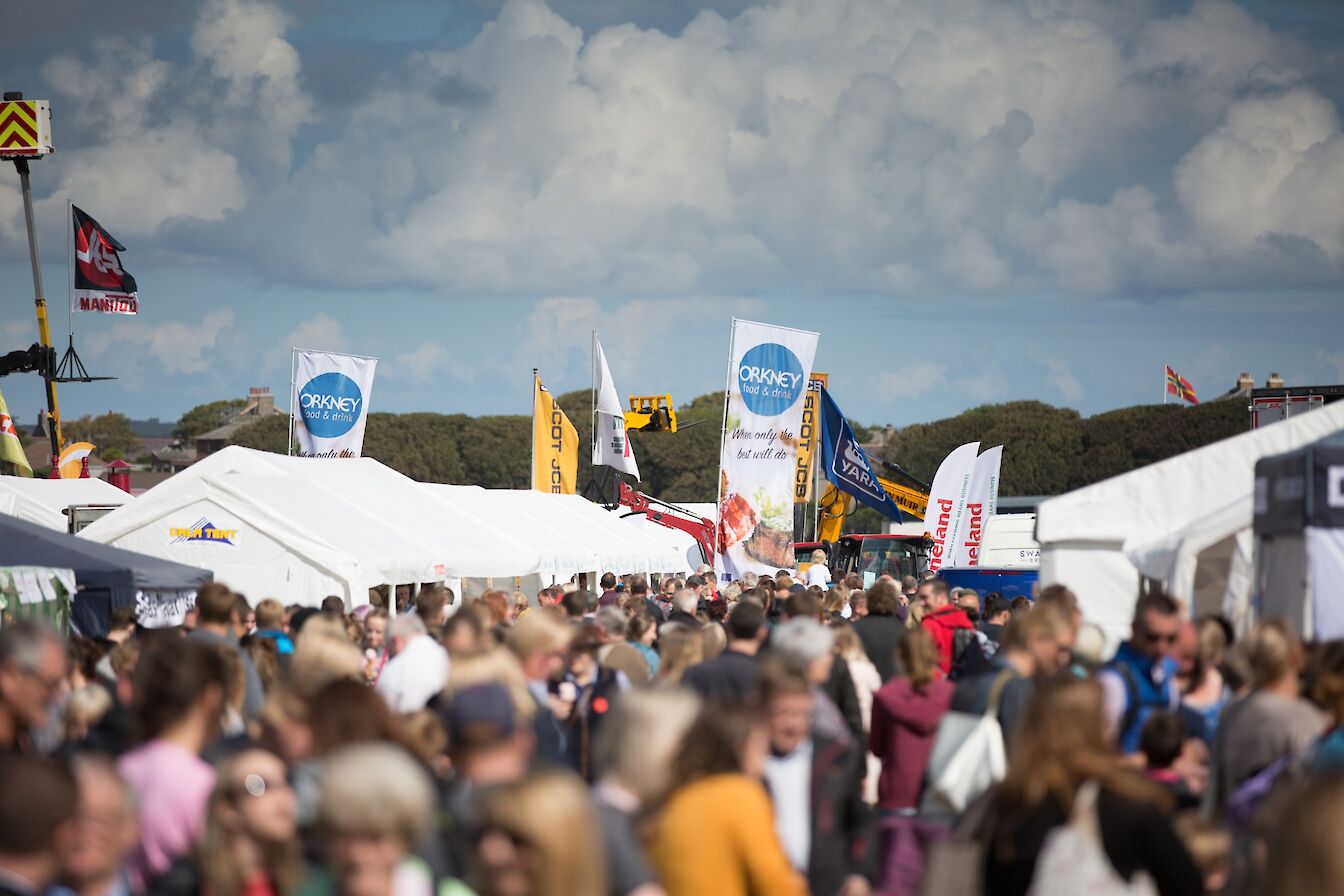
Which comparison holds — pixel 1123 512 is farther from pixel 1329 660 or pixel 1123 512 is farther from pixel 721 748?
pixel 721 748

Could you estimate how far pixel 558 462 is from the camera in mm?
32469

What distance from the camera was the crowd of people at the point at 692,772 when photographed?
3.32 m

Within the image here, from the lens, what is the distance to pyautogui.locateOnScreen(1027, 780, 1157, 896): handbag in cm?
396

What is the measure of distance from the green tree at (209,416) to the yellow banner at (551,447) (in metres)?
87.7

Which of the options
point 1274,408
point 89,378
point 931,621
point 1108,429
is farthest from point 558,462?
point 1108,429

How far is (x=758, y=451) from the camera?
1872 centimetres

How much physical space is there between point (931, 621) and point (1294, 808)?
754 centimetres

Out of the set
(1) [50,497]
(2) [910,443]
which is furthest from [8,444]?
(2) [910,443]

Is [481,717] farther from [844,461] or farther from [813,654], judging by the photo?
[844,461]

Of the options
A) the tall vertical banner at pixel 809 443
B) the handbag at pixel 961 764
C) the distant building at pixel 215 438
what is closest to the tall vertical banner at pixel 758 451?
the tall vertical banner at pixel 809 443

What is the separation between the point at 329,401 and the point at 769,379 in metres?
8.43

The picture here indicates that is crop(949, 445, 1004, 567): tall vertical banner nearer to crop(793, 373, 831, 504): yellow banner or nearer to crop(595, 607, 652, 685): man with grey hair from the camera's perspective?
crop(793, 373, 831, 504): yellow banner

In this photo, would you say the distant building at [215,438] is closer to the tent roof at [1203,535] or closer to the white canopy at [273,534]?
the white canopy at [273,534]

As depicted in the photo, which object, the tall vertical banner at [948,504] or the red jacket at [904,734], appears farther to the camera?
Answer: the tall vertical banner at [948,504]
